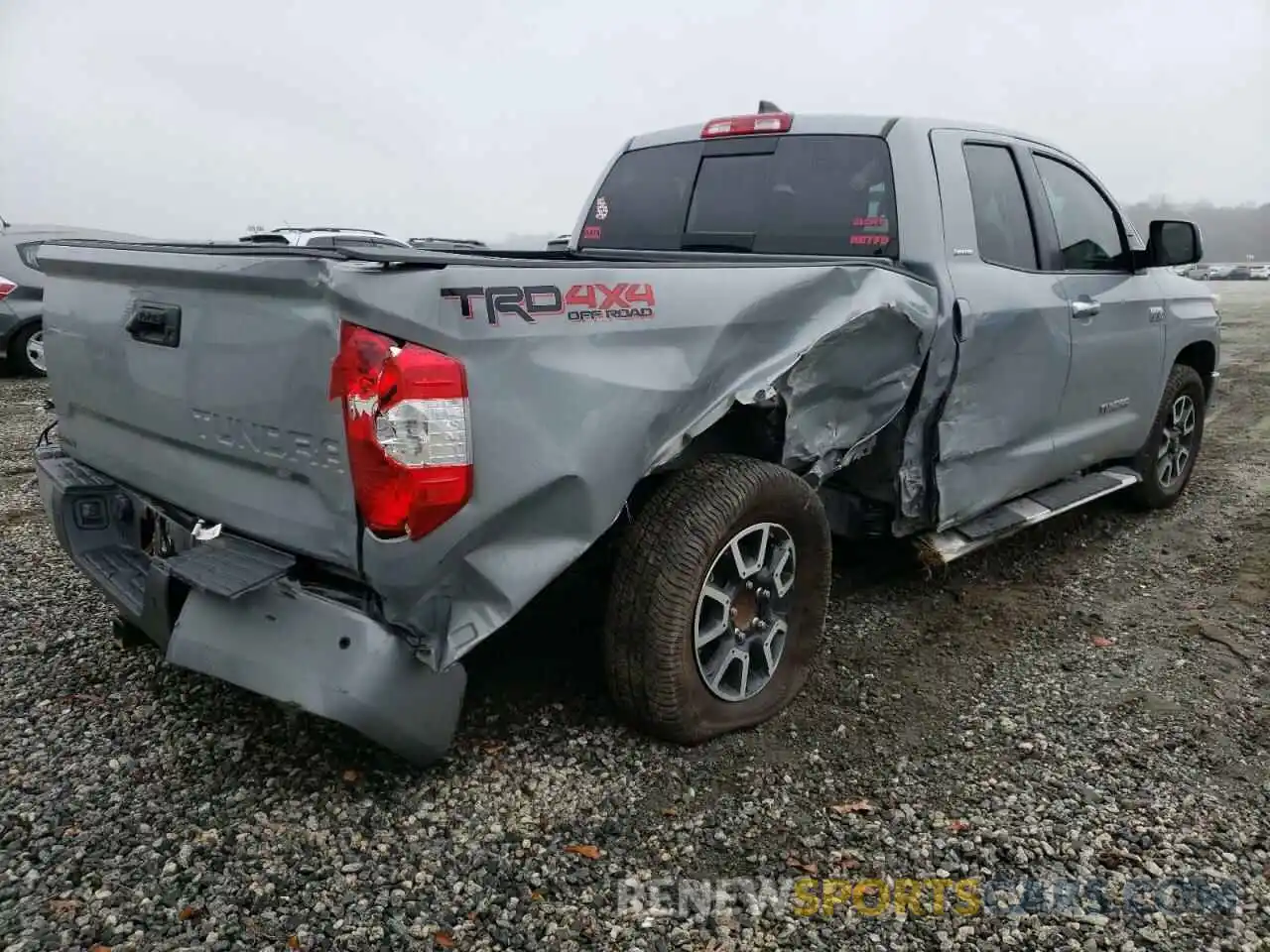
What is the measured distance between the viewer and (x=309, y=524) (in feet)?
7.57

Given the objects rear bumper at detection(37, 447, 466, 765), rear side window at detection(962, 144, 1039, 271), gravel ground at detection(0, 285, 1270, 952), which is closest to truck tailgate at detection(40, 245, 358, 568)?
rear bumper at detection(37, 447, 466, 765)

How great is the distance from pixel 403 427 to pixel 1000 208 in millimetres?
2800

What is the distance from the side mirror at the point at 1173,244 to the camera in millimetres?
4512

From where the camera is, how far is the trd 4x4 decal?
217 centimetres

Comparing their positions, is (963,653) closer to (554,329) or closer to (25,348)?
(554,329)

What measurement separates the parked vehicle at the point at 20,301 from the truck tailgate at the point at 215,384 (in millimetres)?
6959

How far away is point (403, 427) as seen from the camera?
209cm

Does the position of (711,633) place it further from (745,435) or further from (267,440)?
(267,440)

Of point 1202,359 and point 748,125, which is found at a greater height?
point 748,125

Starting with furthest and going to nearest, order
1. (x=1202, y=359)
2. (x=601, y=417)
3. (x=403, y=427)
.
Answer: (x=1202, y=359)
(x=601, y=417)
(x=403, y=427)

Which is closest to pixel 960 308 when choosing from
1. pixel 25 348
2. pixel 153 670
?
pixel 153 670

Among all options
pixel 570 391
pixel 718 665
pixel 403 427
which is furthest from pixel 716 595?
pixel 403 427

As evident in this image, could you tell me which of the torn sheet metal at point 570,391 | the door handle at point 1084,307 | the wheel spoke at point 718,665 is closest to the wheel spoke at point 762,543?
the wheel spoke at point 718,665

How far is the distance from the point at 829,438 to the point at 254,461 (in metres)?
1.78
